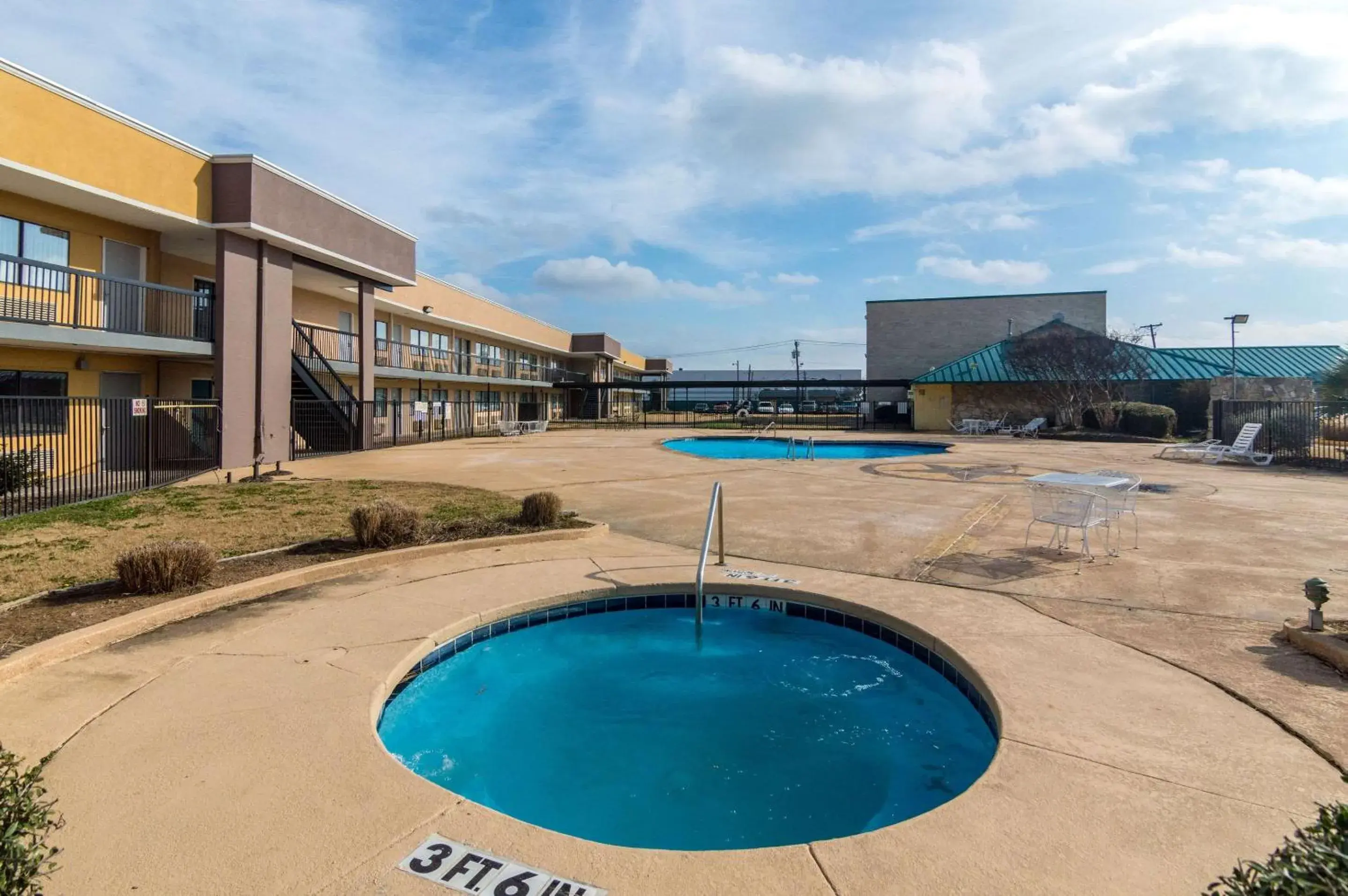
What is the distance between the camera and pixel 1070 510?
799 centimetres

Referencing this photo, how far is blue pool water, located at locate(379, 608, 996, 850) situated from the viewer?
400 cm

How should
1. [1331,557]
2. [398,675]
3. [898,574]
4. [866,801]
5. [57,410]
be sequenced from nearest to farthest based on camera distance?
1. [866,801]
2. [398,675]
3. [898,574]
4. [1331,557]
5. [57,410]

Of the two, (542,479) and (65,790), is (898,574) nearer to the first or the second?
(65,790)

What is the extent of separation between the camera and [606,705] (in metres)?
5.46

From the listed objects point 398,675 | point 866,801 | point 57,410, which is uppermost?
point 57,410

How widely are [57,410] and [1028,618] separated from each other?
19.8 meters

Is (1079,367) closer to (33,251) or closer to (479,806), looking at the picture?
(479,806)

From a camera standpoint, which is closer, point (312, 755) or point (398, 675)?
point (312, 755)

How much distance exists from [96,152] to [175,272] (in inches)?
217

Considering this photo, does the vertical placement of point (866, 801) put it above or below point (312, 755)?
below

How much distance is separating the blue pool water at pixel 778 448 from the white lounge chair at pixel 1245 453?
7.88m

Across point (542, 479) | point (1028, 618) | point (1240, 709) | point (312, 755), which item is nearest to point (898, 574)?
point (1028, 618)

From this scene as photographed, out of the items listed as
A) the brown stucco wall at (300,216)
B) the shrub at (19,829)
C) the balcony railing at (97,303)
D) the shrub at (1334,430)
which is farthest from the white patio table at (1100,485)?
the shrub at (1334,430)

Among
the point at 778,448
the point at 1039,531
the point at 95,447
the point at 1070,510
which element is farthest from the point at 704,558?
the point at 778,448
